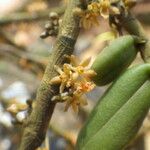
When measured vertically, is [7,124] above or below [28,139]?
below

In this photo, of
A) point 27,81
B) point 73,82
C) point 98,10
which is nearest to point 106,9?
point 98,10

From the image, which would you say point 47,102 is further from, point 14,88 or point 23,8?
point 23,8

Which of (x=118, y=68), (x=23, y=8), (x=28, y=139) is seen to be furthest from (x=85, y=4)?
(x=23, y=8)

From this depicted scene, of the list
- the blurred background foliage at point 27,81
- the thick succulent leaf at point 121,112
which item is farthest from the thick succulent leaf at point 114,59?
the blurred background foliage at point 27,81

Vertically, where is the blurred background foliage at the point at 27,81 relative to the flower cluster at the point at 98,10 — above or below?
below

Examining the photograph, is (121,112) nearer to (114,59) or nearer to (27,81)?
(114,59)

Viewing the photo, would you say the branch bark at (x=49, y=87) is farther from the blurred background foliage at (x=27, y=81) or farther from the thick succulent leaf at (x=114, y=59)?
the blurred background foliage at (x=27, y=81)
